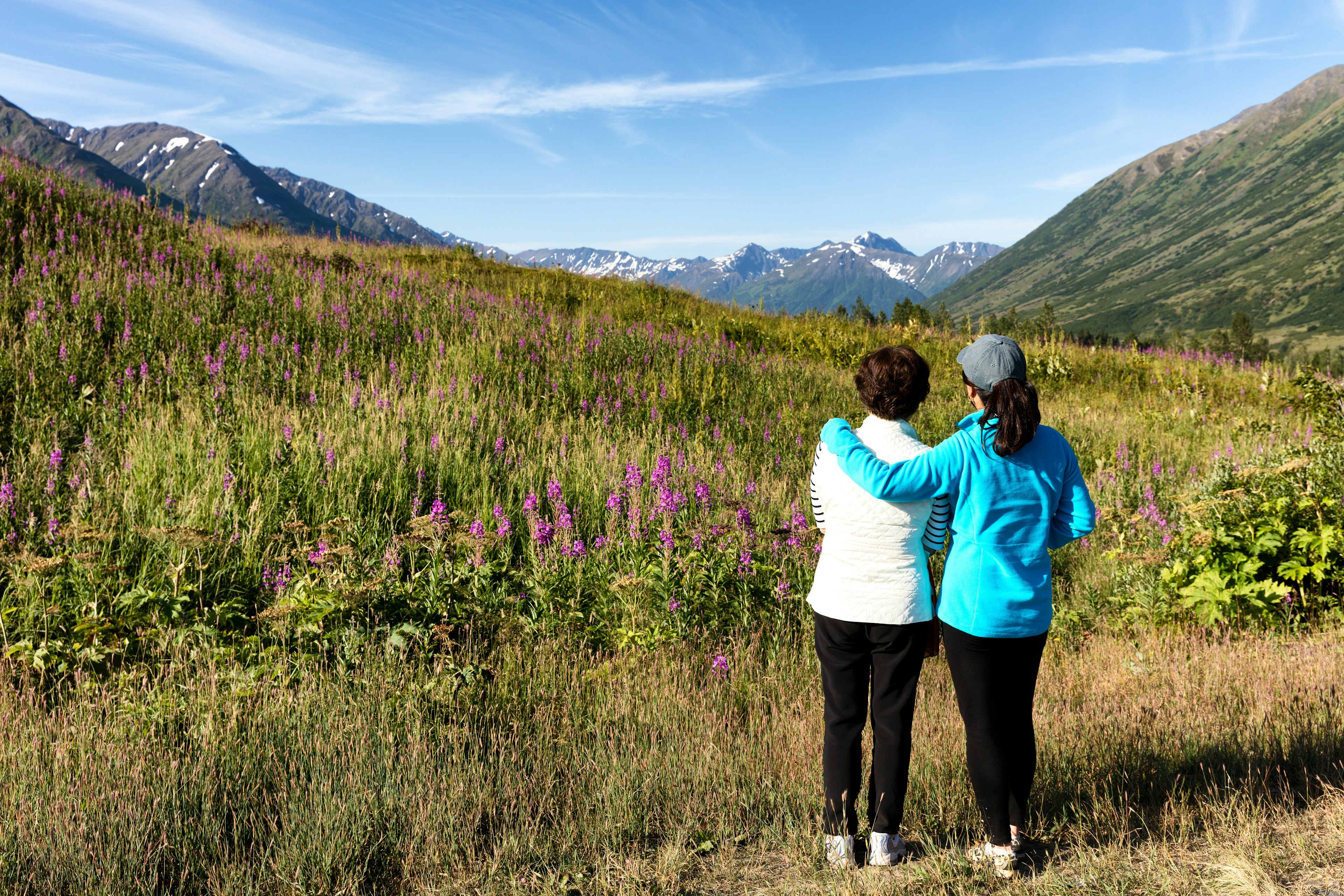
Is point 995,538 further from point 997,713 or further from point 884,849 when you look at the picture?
point 884,849

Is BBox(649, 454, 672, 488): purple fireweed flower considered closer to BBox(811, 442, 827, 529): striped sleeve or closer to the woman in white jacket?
BBox(811, 442, 827, 529): striped sleeve

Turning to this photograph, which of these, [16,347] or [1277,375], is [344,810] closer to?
[16,347]

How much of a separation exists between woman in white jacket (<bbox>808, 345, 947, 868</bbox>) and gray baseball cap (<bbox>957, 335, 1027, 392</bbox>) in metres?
0.18

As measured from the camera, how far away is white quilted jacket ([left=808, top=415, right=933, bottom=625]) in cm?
269

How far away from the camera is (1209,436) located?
10328 mm

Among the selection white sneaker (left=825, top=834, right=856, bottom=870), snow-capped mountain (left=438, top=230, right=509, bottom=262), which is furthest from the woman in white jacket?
snow-capped mountain (left=438, top=230, right=509, bottom=262)

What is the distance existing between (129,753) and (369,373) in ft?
18.4

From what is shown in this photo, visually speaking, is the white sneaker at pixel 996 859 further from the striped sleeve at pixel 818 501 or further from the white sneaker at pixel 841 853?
the striped sleeve at pixel 818 501

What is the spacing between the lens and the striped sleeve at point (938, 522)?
2.79 meters

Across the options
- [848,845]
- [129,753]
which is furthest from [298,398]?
[848,845]

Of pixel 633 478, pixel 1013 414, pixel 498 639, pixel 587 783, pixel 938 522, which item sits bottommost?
pixel 587 783

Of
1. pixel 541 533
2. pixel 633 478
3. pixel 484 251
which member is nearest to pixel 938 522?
pixel 541 533

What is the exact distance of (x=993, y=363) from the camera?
8.91ft

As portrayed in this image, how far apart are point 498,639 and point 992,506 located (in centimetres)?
295
